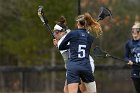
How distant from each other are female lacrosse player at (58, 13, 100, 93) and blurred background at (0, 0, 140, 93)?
444 centimetres

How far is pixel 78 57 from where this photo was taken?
11.4 meters

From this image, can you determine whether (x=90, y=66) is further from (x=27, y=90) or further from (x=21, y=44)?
(x=21, y=44)

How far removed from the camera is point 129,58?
1425cm

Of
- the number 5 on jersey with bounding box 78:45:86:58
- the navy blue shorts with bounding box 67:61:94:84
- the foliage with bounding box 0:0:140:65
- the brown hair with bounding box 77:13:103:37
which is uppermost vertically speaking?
the foliage with bounding box 0:0:140:65

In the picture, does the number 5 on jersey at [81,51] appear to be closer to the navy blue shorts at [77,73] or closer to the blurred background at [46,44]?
the navy blue shorts at [77,73]

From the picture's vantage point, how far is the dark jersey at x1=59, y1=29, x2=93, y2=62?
11.4m

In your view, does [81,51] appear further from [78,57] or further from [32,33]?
[32,33]

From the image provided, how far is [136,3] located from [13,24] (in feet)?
20.7

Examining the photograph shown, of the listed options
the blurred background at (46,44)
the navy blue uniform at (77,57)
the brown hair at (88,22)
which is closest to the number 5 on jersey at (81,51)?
the navy blue uniform at (77,57)

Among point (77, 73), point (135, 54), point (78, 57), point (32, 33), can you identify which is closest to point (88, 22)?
point (78, 57)

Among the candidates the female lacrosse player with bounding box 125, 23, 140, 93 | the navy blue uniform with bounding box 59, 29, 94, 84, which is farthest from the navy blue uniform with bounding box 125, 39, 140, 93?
the navy blue uniform with bounding box 59, 29, 94, 84

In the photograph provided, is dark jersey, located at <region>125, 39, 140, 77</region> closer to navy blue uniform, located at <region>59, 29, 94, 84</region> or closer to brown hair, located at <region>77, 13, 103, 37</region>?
brown hair, located at <region>77, 13, 103, 37</region>

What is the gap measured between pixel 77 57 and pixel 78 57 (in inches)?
0.7

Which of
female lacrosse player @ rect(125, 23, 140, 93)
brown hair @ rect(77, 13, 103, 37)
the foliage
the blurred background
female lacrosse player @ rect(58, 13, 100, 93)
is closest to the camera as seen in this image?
female lacrosse player @ rect(58, 13, 100, 93)
